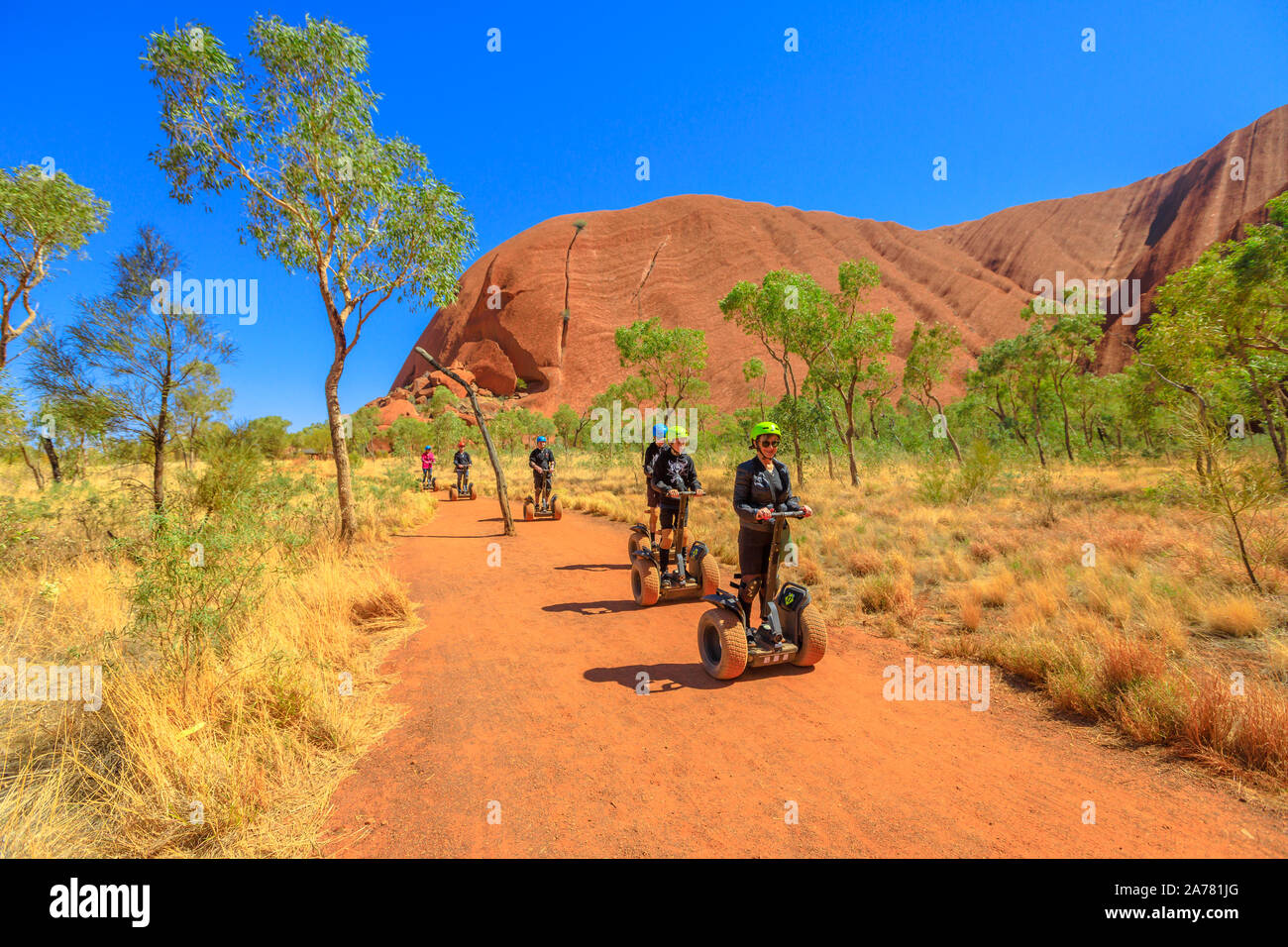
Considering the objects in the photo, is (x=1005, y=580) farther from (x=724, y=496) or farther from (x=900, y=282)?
(x=900, y=282)

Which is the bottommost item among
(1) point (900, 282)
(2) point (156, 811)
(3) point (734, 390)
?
A: (2) point (156, 811)

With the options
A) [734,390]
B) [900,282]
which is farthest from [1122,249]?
[734,390]

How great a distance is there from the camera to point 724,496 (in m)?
17.9

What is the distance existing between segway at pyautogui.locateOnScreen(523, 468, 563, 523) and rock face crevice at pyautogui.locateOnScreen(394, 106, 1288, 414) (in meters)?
61.9

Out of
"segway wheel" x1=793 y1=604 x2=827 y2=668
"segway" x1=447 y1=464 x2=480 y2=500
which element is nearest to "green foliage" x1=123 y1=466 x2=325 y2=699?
"segway wheel" x1=793 y1=604 x2=827 y2=668

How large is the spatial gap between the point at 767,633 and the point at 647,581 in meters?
2.54

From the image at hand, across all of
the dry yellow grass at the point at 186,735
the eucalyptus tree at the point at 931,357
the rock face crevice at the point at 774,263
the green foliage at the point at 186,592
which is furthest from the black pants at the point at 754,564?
the rock face crevice at the point at 774,263

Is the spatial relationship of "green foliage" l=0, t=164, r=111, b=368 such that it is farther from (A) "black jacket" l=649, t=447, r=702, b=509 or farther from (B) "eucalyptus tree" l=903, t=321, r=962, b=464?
(B) "eucalyptus tree" l=903, t=321, r=962, b=464

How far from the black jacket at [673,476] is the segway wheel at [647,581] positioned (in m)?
0.95

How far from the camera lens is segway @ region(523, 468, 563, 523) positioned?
16.3 meters

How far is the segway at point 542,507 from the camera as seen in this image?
16.3 m

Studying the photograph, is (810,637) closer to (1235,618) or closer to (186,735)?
(1235,618)

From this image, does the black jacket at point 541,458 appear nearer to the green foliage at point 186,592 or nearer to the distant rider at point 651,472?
the distant rider at point 651,472
